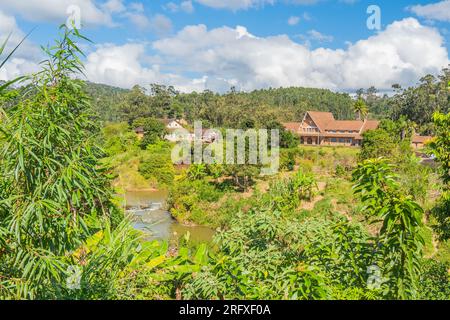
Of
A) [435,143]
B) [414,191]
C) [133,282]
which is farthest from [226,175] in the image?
[133,282]

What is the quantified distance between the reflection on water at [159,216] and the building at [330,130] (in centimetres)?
1561

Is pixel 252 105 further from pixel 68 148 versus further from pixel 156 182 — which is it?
pixel 68 148

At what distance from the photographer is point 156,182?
2352 centimetres

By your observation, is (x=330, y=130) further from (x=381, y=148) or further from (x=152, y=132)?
(x=381, y=148)

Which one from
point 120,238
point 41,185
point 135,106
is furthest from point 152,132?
point 41,185

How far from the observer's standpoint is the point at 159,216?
664 inches

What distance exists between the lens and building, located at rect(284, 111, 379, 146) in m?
31.9

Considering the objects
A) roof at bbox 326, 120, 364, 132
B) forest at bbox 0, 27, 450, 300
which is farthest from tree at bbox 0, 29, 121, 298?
roof at bbox 326, 120, 364, 132

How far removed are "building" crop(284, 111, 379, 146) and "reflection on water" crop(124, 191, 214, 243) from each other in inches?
614

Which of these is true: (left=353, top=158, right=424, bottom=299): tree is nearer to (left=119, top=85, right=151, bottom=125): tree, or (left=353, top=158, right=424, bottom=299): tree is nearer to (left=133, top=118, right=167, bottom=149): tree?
(left=133, top=118, right=167, bottom=149): tree

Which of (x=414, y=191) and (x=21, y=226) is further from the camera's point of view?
(x=414, y=191)

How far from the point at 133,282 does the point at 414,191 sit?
521 inches

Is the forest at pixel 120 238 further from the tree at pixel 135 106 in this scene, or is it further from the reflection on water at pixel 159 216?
the tree at pixel 135 106

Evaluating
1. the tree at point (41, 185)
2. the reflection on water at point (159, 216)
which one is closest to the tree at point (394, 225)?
the tree at point (41, 185)
